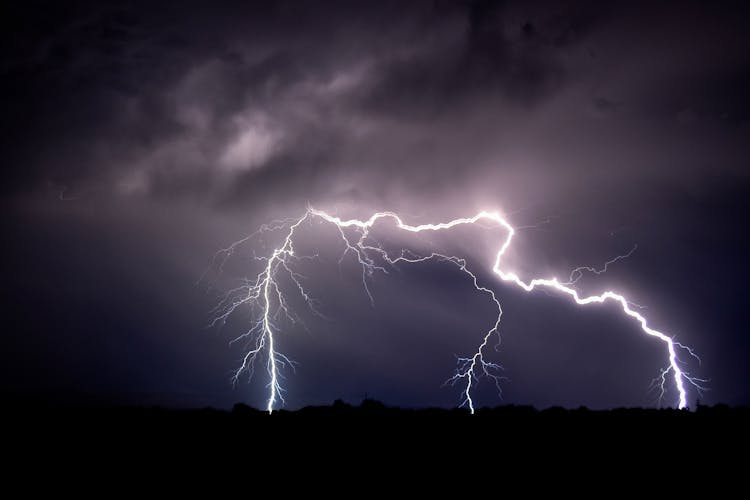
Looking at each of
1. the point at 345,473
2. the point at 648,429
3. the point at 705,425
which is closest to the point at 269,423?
the point at 345,473

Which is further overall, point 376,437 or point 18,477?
point 376,437

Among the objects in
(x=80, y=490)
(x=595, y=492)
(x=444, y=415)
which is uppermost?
(x=444, y=415)

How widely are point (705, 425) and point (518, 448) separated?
11.8 feet

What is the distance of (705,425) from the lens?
8.23 m

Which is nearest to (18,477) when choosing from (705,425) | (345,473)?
(345,473)

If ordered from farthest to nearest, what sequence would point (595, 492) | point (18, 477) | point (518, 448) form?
point (518, 448), point (18, 477), point (595, 492)

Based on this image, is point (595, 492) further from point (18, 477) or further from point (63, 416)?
point (63, 416)

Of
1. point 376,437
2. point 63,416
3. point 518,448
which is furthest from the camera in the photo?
point 63,416

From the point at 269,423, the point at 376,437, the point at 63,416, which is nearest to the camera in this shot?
the point at 376,437

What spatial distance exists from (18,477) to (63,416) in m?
3.56

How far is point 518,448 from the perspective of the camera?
743 centimetres

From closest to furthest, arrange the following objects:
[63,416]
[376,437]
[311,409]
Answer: [376,437], [63,416], [311,409]

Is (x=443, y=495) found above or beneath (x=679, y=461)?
beneath

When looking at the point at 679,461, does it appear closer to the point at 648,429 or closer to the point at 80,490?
the point at 648,429
